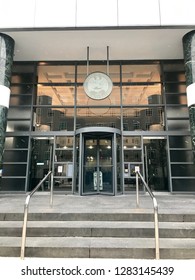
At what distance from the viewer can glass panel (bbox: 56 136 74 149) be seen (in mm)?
8741

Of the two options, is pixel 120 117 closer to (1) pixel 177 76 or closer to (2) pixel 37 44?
(1) pixel 177 76

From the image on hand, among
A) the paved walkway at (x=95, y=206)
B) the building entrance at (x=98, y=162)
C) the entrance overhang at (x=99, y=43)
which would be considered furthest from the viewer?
the building entrance at (x=98, y=162)

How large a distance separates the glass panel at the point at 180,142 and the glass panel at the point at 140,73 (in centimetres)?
281

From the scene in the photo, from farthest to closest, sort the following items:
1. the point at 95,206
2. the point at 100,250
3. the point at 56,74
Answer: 1. the point at 56,74
2. the point at 95,206
3. the point at 100,250

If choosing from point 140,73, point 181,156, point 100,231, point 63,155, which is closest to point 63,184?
point 63,155

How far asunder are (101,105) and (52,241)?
6.34 m

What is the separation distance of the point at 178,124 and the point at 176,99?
114 cm

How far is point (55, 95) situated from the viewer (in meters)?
9.38

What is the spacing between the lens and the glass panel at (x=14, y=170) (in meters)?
8.57

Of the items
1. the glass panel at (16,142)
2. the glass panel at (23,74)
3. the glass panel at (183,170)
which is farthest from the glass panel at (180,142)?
the glass panel at (23,74)

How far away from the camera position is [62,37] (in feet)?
25.9

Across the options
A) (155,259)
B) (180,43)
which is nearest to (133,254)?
(155,259)

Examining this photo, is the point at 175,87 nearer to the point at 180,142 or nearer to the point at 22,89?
the point at 180,142

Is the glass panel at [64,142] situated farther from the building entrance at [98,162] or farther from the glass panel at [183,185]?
the glass panel at [183,185]
